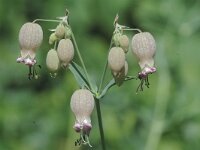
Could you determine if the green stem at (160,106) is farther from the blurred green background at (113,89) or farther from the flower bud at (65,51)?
the flower bud at (65,51)

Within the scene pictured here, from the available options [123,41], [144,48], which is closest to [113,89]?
[144,48]

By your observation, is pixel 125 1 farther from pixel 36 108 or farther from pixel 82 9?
pixel 36 108

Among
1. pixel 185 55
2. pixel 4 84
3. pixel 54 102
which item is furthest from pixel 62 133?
pixel 185 55

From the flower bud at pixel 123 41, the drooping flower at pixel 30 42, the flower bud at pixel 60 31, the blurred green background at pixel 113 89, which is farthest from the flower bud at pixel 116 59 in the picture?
the blurred green background at pixel 113 89

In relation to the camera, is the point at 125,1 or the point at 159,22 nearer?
the point at 159,22

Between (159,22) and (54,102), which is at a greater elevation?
(159,22)

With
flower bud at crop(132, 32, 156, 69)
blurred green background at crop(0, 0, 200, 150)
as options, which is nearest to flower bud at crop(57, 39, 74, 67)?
flower bud at crop(132, 32, 156, 69)
